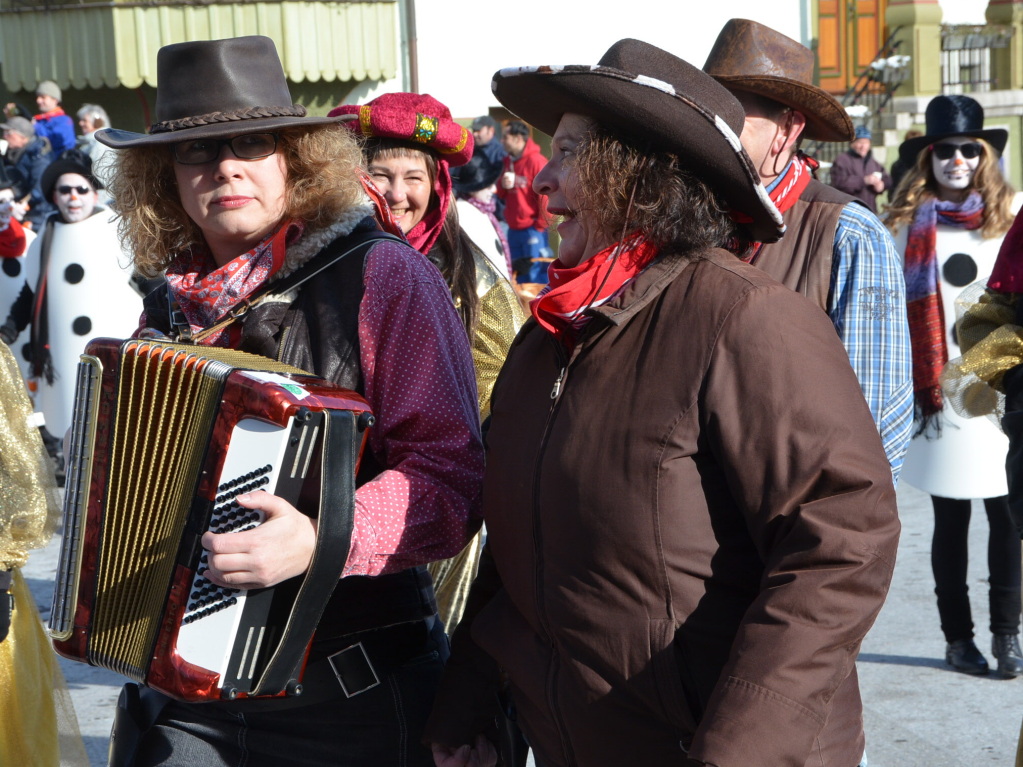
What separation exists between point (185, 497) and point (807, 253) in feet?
5.36

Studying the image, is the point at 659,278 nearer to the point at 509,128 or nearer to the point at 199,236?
the point at 199,236

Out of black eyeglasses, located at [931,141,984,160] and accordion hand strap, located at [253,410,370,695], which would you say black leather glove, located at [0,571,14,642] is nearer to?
accordion hand strap, located at [253,410,370,695]

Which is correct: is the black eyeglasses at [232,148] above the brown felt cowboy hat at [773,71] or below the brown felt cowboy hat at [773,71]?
below

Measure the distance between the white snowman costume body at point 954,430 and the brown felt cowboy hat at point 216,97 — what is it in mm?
3418

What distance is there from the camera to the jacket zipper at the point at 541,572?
6.58ft

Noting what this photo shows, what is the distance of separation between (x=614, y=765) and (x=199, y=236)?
1371 millimetres

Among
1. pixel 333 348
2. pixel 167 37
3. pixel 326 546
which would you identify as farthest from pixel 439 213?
pixel 167 37

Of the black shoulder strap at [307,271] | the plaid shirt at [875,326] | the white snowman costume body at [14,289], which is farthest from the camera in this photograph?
the white snowman costume body at [14,289]

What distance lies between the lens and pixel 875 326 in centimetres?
302

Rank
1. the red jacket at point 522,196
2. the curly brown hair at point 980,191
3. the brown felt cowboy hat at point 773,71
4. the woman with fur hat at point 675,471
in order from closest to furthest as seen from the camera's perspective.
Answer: the woman with fur hat at point 675,471 → the brown felt cowboy hat at point 773,71 → the curly brown hair at point 980,191 → the red jacket at point 522,196

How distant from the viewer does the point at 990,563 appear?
4773 mm

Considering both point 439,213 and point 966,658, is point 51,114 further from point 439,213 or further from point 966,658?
point 966,658

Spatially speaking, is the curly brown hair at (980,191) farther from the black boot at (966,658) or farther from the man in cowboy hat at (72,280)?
the man in cowboy hat at (72,280)

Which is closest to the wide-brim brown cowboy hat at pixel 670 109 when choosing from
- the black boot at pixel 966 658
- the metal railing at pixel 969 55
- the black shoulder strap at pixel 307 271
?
the black shoulder strap at pixel 307 271
